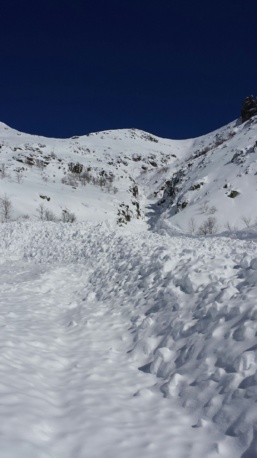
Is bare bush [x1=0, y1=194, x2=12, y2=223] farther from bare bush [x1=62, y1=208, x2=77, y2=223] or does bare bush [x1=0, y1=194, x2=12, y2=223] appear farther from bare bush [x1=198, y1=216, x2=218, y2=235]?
bare bush [x1=198, y1=216, x2=218, y2=235]

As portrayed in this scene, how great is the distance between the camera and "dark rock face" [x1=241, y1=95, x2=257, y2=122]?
3976 inches

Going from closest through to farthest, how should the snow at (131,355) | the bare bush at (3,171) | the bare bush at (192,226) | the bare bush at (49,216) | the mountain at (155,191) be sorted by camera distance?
the snow at (131,355)
the bare bush at (192,226)
the mountain at (155,191)
the bare bush at (49,216)
the bare bush at (3,171)

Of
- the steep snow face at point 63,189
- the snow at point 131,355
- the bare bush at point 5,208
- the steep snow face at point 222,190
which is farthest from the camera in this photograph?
the steep snow face at point 63,189

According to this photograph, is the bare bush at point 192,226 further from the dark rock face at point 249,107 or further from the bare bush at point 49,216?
the dark rock face at point 249,107

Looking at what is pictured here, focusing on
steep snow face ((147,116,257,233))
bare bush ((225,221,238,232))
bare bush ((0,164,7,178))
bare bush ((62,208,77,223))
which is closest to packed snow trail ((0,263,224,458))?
bare bush ((225,221,238,232))

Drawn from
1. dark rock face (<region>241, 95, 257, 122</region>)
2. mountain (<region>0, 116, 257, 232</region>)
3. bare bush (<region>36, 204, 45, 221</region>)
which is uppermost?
dark rock face (<region>241, 95, 257, 122</region>)

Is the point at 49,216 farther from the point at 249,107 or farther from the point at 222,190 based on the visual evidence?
the point at 249,107

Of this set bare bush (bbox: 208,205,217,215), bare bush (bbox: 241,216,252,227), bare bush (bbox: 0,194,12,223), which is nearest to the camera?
bare bush (bbox: 241,216,252,227)

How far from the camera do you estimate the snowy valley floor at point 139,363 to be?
3.96m

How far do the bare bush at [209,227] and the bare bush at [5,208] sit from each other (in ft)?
85.6

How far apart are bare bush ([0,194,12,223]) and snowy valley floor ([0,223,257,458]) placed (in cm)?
3431

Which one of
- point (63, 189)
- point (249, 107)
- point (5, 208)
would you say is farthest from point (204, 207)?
point (249, 107)

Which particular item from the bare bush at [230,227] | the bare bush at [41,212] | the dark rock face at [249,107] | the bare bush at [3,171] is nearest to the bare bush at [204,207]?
the bare bush at [230,227]

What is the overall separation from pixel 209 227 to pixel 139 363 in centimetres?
3501
